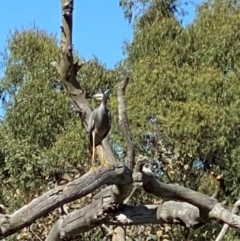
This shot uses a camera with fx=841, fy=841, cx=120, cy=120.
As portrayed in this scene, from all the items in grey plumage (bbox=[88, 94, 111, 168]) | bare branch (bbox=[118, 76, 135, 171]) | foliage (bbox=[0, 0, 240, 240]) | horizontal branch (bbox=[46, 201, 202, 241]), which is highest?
foliage (bbox=[0, 0, 240, 240])

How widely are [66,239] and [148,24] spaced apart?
32.9ft

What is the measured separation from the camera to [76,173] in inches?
240

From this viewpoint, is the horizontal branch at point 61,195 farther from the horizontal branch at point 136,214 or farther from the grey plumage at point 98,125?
the grey plumage at point 98,125

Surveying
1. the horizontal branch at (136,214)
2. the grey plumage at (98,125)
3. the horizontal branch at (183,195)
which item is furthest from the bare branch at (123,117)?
the grey plumage at (98,125)

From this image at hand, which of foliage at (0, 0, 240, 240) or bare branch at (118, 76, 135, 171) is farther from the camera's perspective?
foliage at (0, 0, 240, 240)

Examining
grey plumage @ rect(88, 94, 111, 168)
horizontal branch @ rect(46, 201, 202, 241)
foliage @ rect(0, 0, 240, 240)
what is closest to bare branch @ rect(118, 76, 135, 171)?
horizontal branch @ rect(46, 201, 202, 241)

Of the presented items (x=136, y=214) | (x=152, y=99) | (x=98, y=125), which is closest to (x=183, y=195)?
(x=136, y=214)

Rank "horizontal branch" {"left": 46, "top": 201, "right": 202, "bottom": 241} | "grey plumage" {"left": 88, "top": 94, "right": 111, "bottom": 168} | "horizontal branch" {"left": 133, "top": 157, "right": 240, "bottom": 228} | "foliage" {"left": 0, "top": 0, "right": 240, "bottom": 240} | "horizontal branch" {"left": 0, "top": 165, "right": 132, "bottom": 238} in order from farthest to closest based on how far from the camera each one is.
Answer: "foliage" {"left": 0, "top": 0, "right": 240, "bottom": 240}
"grey plumage" {"left": 88, "top": 94, "right": 111, "bottom": 168}
"horizontal branch" {"left": 46, "top": 201, "right": 202, "bottom": 241}
"horizontal branch" {"left": 133, "top": 157, "right": 240, "bottom": 228}
"horizontal branch" {"left": 0, "top": 165, "right": 132, "bottom": 238}

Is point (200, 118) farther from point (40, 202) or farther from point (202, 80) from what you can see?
point (40, 202)

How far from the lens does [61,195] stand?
3482 millimetres

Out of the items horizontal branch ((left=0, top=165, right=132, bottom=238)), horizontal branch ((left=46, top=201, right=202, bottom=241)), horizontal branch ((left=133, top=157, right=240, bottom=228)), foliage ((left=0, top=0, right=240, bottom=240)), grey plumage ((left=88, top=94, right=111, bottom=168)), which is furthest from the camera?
foliage ((left=0, top=0, right=240, bottom=240))

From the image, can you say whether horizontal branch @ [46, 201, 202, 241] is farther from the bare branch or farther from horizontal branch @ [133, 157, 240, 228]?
the bare branch

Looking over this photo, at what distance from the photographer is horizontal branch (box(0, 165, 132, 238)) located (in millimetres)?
3377

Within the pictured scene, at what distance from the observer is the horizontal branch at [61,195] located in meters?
3.38
